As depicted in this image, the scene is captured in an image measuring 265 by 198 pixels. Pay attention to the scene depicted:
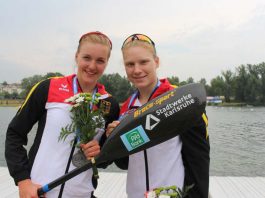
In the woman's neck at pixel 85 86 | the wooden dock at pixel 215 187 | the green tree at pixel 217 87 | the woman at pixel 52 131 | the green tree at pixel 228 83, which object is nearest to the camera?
the woman at pixel 52 131

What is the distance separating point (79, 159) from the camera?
239cm

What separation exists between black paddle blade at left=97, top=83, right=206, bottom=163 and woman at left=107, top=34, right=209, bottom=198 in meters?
0.11

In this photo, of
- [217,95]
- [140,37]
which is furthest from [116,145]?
[217,95]

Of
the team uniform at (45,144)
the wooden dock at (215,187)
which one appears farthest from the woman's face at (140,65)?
the wooden dock at (215,187)

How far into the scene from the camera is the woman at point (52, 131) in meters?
2.37

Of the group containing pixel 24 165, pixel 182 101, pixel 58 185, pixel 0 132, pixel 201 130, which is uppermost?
pixel 182 101

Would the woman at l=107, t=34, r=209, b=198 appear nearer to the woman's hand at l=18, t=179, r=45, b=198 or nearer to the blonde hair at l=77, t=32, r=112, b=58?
the blonde hair at l=77, t=32, r=112, b=58

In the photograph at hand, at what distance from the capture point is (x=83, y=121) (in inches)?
91.6

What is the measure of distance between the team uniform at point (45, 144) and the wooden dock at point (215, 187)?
2992mm

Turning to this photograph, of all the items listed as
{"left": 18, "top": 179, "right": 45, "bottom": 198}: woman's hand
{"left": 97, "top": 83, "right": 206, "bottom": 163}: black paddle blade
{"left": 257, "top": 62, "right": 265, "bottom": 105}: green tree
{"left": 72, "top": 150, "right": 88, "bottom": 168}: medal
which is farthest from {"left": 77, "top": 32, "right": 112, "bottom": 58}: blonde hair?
{"left": 257, "top": 62, "right": 265, "bottom": 105}: green tree

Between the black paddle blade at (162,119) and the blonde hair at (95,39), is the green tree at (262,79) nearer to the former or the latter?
the blonde hair at (95,39)

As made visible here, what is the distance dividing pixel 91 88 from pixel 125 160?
698 millimetres

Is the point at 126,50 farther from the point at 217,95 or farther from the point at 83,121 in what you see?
A: the point at 217,95

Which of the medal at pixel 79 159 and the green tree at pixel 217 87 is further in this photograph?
the green tree at pixel 217 87
